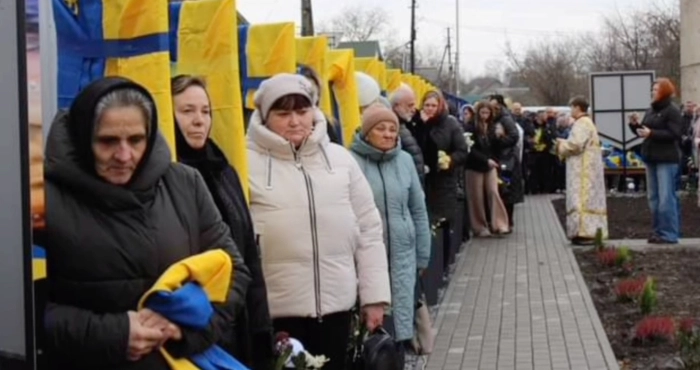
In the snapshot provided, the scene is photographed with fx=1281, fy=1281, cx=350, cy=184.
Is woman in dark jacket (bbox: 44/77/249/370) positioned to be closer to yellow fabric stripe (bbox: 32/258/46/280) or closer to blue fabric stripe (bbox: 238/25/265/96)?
yellow fabric stripe (bbox: 32/258/46/280)

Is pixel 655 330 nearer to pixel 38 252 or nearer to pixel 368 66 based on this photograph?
pixel 368 66

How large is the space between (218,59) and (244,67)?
3.54 feet

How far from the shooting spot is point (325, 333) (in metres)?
5.20

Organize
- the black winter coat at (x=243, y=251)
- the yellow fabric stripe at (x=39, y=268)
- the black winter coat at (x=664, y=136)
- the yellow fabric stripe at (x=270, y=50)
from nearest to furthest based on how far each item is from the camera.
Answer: the yellow fabric stripe at (x=39, y=268)
the black winter coat at (x=243, y=251)
the yellow fabric stripe at (x=270, y=50)
the black winter coat at (x=664, y=136)

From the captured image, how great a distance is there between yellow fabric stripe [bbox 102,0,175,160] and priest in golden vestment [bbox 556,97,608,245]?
35.7 ft

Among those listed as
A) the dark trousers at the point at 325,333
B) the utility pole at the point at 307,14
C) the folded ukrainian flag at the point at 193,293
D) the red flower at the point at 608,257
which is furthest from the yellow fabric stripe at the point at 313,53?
the utility pole at the point at 307,14

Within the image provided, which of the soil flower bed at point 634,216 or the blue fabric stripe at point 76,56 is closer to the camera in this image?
the blue fabric stripe at point 76,56

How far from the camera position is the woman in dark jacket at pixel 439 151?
11.2 meters

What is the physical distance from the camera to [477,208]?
55.1 ft

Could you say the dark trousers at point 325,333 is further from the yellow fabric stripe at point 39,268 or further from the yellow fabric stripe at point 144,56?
the yellow fabric stripe at point 39,268

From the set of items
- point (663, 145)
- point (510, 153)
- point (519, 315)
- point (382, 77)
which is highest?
point (382, 77)

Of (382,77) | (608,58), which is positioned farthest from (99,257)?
(608,58)

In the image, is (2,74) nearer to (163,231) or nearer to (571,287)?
(163,231)

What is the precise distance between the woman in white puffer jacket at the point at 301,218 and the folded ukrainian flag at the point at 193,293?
1603mm
